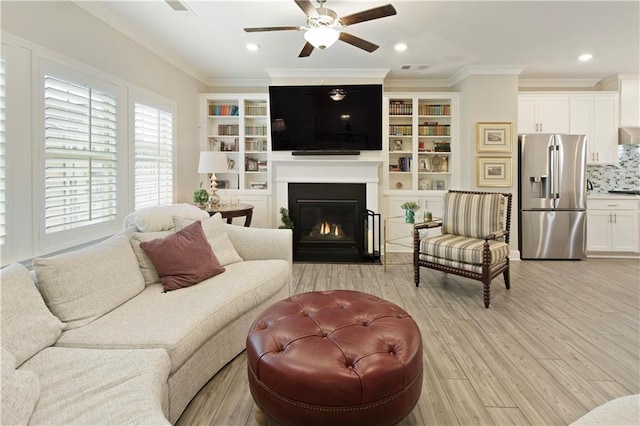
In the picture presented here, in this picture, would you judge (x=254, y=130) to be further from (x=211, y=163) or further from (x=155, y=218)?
(x=155, y=218)

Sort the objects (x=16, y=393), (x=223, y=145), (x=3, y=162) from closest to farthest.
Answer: (x=16, y=393), (x=3, y=162), (x=223, y=145)

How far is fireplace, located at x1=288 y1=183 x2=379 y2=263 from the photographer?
4960mm

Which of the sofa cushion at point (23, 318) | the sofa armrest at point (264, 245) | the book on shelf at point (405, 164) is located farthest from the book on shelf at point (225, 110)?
the sofa cushion at point (23, 318)

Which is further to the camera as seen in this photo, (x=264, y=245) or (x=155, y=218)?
(x=264, y=245)

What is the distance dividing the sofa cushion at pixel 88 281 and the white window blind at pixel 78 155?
85cm

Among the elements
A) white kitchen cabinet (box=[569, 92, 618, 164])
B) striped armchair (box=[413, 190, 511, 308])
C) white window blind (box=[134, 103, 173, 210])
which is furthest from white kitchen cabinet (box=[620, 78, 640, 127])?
white window blind (box=[134, 103, 173, 210])

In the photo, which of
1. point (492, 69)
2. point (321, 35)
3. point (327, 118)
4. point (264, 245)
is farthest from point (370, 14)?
point (492, 69)

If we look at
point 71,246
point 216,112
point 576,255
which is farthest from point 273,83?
point 576,255

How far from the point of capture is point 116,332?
5.23 feet

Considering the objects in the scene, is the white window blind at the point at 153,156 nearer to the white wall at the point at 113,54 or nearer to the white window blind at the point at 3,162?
the white wall at the point at 113,54

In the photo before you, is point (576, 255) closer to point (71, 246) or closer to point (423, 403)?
point (423, 403)

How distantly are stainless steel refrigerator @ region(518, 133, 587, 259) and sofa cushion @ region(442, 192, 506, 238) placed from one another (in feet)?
4.67

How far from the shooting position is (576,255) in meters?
4.72

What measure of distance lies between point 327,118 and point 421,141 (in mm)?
1701
